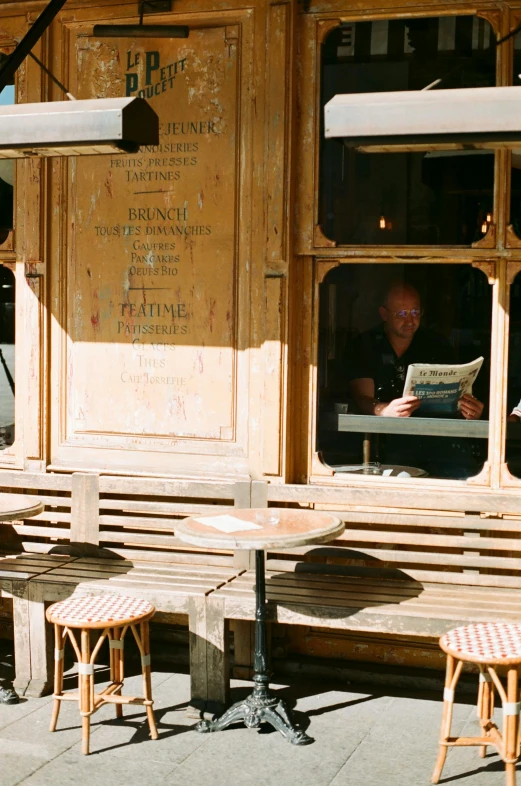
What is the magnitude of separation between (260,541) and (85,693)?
1.12 meters

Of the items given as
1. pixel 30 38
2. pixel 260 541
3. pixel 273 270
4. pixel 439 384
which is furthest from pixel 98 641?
pixel 30 38

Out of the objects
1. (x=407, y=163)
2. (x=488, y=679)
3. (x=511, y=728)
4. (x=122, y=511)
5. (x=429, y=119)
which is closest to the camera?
(x=511, y=728)

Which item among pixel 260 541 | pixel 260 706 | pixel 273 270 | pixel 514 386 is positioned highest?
pixel 273 270

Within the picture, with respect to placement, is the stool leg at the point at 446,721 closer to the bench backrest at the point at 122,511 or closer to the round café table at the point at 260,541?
the round café table at the point at 260,541

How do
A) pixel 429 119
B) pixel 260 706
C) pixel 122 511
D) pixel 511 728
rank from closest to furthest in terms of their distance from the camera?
pixel 511 728 → pixel 429 119 → pixel 260 706 → pixel 122 511

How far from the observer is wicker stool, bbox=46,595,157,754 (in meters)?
4.78

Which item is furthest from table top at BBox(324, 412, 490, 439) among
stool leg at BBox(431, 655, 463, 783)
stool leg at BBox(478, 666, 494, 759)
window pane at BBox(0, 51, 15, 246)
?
window pane at BBox(0, 51, 15, 246)

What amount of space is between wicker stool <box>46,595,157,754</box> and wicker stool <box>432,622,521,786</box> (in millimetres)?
1426

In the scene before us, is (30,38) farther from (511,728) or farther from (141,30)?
(511,728)

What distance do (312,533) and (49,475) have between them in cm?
191

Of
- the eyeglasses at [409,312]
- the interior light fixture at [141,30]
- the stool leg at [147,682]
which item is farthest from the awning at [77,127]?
the stool leg at [147,682]

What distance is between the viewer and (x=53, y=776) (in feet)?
14.8

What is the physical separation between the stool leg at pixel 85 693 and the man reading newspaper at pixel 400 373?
→ 2.01m

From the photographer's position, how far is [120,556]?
5934 millimetres
